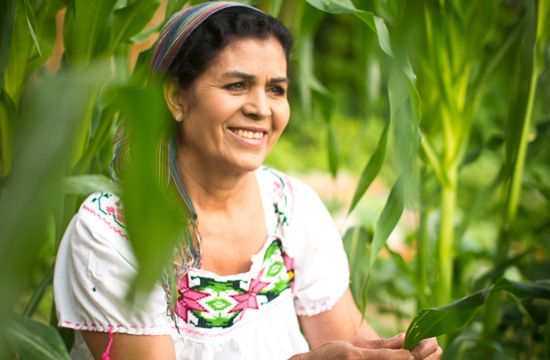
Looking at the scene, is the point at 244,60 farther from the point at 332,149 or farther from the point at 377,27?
the point at 332,149

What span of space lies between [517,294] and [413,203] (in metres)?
0.27

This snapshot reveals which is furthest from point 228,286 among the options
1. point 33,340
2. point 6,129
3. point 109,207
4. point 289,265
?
point 6,129

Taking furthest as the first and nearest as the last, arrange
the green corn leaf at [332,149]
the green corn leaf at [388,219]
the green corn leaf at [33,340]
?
the green corn leaf at [332,149], the green corn leaf at [388,219], the green corn leaf at [33,340]

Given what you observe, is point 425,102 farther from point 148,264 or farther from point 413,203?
point 148,264

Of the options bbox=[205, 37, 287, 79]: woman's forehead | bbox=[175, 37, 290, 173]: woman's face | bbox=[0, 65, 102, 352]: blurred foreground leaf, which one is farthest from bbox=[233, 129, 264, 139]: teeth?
bbox=[0, 65, 102, 352]: blurred foreground leaf

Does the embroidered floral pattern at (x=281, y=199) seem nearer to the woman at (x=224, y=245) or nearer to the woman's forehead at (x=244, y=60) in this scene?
the woman at (x=224, y=245)

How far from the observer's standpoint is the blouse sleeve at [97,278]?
2.82 ft

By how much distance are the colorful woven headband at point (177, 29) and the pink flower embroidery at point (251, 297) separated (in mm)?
448

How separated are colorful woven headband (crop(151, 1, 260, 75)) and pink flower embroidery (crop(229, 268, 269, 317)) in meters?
0.45

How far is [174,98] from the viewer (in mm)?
994

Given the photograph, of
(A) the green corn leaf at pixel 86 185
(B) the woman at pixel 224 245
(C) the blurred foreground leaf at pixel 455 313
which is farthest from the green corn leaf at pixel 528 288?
(A) the green corn leaf at pixel 86 185

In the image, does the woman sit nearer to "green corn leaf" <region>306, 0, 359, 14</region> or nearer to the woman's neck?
the woman's neck

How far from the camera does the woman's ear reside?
98cm

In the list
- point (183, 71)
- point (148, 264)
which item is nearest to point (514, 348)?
point (183, 71)
